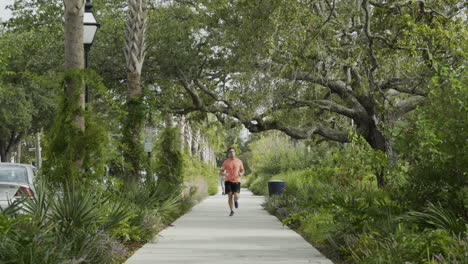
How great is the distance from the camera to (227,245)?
12.3 meters

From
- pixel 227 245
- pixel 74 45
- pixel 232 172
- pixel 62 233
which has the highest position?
pixel 74 45

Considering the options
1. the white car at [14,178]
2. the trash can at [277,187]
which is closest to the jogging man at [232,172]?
the trash can at [277,187]

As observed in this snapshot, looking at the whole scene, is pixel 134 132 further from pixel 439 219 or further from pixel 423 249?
pixel 423 249

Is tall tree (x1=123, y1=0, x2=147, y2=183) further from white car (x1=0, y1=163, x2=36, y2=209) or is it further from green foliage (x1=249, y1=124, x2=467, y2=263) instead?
green foliage (x1=249, y1=124, x2=467, y2=263)

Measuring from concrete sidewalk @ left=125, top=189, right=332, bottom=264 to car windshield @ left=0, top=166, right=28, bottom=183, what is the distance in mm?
3211

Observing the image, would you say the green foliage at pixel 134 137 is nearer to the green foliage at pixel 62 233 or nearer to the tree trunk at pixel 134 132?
the tree trunk at pixel 134 132

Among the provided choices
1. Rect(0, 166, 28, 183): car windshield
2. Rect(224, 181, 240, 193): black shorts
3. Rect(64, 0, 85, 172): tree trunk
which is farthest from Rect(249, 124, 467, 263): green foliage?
Rect(0, 166, 28, 183): car windshield

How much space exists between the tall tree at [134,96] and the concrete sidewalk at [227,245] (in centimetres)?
228

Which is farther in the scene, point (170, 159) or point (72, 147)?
point (170, 159)

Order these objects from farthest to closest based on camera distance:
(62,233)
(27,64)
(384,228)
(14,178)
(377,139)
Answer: (27,64) → (377,139) → (14,178) → (384,228) → (62,233)

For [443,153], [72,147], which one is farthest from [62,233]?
[443,153]

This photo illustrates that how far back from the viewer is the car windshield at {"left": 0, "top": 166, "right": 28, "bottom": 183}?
15199mm

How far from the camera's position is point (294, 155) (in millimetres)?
39938

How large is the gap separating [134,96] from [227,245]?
7.85 meters
